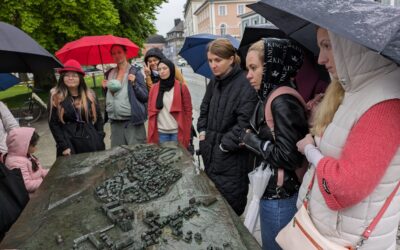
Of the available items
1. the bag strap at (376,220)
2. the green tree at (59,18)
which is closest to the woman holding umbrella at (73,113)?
the bag strap at (376,220)

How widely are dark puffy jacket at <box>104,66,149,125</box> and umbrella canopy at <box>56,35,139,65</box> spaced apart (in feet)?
1.43

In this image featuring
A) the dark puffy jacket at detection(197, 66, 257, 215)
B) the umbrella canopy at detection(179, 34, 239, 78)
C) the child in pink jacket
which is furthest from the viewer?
the umbrella canopy at detection(179, 34, 239, 78)

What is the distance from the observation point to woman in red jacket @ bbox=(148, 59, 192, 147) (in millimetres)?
3760

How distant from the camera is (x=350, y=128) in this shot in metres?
1.30

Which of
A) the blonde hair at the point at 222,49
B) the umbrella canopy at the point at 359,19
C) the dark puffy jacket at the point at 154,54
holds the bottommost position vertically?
the dark puffy jacket at the point at 154,54

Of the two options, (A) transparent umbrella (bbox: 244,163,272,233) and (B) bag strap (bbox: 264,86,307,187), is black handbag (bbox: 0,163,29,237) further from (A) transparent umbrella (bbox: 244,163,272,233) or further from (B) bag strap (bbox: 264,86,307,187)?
(B) bag strap (bbox: 264,86,307,187)

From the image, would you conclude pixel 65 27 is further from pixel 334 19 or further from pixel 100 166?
pixel 334 19

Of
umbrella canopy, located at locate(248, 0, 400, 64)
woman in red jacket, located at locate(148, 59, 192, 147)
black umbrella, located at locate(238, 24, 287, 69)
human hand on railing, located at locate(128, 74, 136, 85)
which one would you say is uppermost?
umbrella canopy, located at locate(248, 0, 400, 64)

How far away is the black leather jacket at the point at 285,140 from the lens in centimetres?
176

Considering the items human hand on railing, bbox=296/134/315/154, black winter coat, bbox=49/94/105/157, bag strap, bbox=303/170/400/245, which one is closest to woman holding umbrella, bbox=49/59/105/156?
black winter coat, bbox=49/94/105/157

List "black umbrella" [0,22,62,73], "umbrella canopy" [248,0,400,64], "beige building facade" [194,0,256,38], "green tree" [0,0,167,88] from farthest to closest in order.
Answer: "beige building facade" [194,0,256,38]
"green tree" [0,0,167,88]
"black umbrella" [0,22,62,73]
"umbrella canopy" [248,0,400,64]

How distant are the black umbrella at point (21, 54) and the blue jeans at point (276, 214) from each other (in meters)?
2.01

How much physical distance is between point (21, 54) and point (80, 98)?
0.79 m

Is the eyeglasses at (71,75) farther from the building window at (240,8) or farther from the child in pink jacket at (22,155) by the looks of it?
the building window at (240,8)
